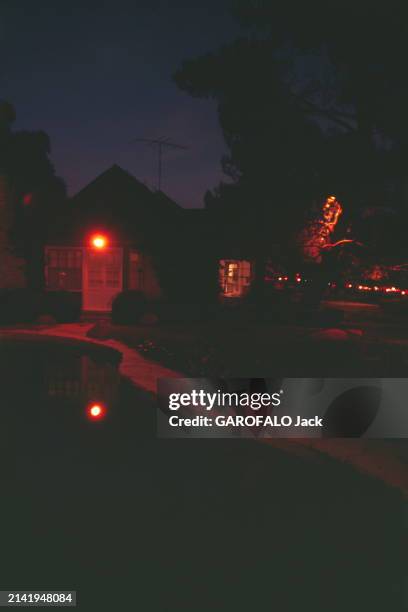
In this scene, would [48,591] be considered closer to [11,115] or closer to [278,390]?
[278,390]

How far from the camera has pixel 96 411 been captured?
7.45m

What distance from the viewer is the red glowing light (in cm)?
1811

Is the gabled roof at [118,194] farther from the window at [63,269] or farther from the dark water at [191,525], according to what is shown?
the dark water at [191,525]

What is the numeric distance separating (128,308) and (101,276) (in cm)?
262

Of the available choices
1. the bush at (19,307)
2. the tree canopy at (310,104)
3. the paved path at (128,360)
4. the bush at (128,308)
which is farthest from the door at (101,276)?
the tree canopy at (310,104)

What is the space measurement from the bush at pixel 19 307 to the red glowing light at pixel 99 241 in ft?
8.54

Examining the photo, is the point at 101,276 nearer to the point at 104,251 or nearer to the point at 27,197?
the point at 104,251

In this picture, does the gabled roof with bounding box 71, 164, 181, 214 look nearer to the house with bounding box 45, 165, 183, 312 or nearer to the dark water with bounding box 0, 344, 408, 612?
the house with bounding box 45, 165, 183, 312

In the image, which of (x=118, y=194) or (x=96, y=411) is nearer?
(x=96, y=411)

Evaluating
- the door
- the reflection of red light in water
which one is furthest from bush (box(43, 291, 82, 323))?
the reflection of red light in water

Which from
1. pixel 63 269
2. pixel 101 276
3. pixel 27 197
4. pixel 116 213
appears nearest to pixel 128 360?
pixel 101 276

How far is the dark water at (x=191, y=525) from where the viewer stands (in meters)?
3.31

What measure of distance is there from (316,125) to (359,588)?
346 inches

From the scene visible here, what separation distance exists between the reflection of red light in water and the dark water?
559mm
